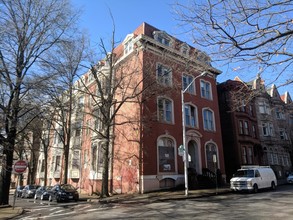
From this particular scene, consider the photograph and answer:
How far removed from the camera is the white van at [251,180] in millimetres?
20734

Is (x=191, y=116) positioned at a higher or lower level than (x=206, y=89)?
lower

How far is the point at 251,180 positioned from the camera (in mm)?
20781

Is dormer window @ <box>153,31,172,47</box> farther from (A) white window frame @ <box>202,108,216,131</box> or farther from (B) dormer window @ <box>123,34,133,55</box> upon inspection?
(A) white window frame @ <box>202,108,216,131</box>

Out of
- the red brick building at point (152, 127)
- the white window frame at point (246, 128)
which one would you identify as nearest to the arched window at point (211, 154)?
the red brick building at point (152, 127)

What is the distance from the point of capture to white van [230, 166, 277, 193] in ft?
68.0

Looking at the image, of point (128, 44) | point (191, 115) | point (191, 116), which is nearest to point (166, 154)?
point (191, 116)

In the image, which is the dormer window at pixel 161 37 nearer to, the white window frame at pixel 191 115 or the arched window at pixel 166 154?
the white window frame at pixel 191 115

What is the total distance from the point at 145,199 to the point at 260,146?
25.4 m

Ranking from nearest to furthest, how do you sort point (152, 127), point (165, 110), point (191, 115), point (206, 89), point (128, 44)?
point (152, 127)
point (165, 110)
point (128, 44)
point (191, 115)
point (206, 89)

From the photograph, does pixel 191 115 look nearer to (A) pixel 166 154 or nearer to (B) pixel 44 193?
(A) pixel 166 154

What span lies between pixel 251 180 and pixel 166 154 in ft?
24.7

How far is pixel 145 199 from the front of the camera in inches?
701

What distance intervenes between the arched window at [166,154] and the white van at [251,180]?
5507 mm

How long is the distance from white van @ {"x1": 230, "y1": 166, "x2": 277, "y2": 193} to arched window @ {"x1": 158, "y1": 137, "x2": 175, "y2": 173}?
5507 millimetres
